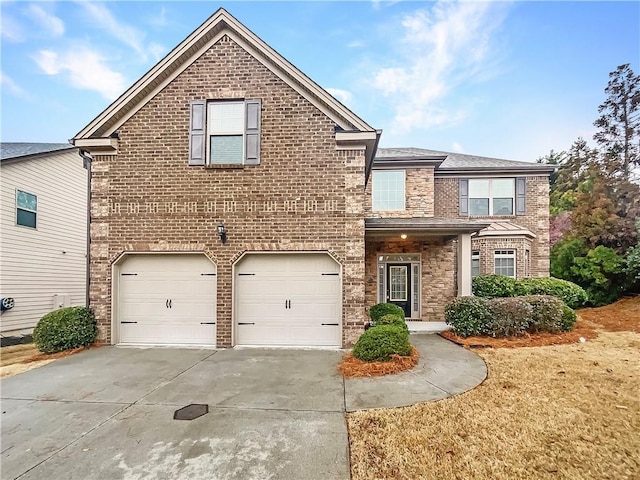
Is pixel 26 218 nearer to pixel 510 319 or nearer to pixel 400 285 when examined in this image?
pixel 400 285

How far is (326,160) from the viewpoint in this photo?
755 centimetres

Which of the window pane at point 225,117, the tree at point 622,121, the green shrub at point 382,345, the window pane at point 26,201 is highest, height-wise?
the tree at point 622,121

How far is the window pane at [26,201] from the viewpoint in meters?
10.6

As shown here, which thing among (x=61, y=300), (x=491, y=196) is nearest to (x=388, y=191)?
(x=491, y=196)

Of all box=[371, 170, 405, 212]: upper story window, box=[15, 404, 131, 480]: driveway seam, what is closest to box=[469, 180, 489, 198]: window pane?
box=[371, 170, 405, 212]: upper story window

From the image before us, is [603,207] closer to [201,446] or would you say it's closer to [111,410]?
[201,446]

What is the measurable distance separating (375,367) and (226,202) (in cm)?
506

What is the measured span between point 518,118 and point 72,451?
21.5 meters

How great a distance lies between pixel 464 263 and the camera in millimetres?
9625

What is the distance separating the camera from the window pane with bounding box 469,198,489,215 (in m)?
14.2

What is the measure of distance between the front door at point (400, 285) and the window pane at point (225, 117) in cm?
738

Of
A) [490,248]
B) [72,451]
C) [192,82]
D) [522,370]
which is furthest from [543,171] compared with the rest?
[72,451]

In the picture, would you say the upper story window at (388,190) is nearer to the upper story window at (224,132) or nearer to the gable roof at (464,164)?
the gable roof at (464,164)

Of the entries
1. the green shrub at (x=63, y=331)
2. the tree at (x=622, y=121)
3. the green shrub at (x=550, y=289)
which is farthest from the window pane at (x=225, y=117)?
the tree at (x=622, y=121)
